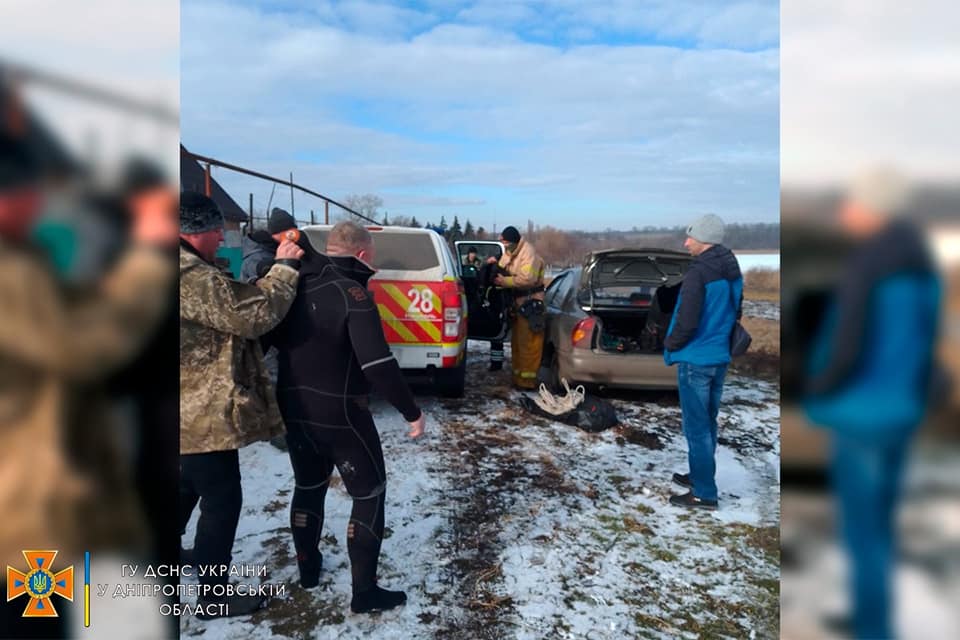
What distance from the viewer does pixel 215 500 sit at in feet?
6.82

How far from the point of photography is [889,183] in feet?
2.66

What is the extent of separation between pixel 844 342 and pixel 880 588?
1.42ft

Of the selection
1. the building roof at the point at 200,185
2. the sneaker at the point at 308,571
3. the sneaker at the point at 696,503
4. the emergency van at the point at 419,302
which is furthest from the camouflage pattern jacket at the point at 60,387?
the emergency van at the point at 419,302

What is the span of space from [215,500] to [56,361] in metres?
1.36

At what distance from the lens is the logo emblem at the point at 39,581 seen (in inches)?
41.5

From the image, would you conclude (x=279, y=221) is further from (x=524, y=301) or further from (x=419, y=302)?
(x=524, y=301)

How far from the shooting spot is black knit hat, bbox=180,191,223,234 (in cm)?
168

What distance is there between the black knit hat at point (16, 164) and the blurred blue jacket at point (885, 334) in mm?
1419

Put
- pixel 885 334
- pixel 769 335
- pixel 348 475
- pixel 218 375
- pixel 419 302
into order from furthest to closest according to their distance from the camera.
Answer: pixel 419 302, pixel 348 475, pixel 218 375, pixel 769 335, pixel 885 334

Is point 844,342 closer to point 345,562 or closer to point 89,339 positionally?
point 89,339

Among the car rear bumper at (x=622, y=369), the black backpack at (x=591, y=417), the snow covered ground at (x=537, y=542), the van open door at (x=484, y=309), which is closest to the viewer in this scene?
the snow covered ground at (x=537, y=542)

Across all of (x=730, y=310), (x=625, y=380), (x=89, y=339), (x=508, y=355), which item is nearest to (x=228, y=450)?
(x=89, y=339)

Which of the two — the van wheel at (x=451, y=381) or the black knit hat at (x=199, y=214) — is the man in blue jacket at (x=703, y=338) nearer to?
the van wheel at (x=451, y=381)

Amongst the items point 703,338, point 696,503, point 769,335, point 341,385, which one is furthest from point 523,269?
point 769,335
